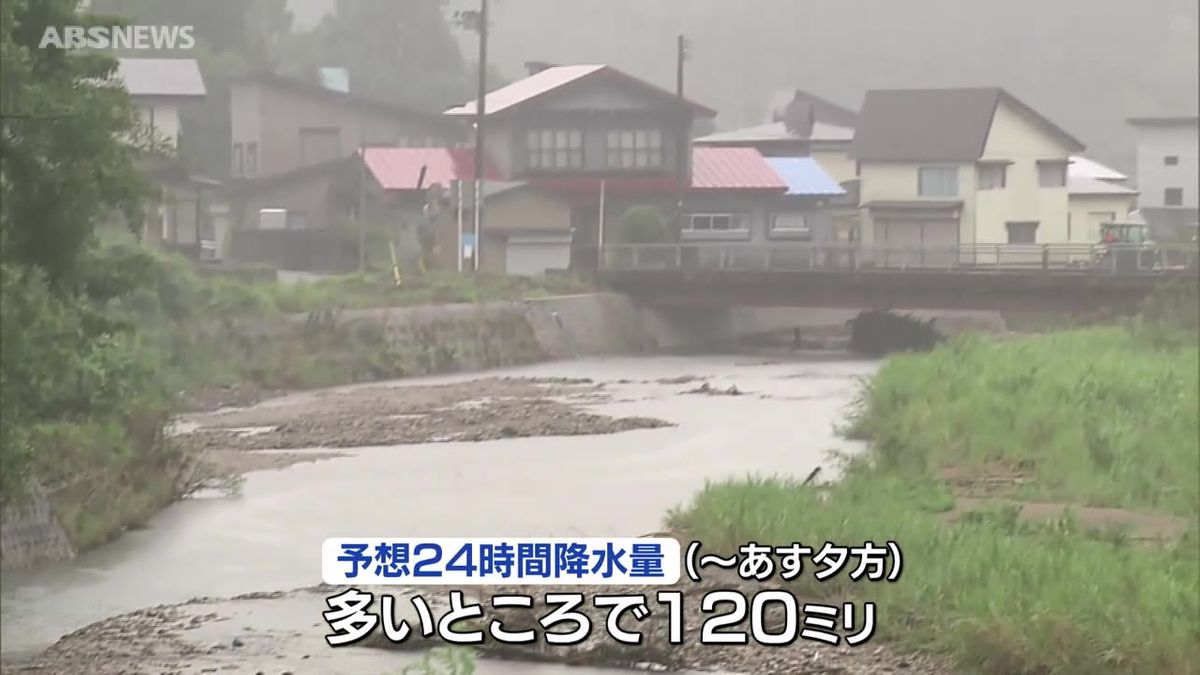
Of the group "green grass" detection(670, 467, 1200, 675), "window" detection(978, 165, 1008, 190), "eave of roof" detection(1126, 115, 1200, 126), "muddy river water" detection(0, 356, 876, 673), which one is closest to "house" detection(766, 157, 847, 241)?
"window" detection(978, 165, 1008, 190)

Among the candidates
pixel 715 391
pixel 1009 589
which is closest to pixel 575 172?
pixel 715 391

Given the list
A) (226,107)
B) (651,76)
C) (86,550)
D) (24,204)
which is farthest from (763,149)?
(24,204)

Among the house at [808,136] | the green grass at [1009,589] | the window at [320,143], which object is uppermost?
the house at [808,136]

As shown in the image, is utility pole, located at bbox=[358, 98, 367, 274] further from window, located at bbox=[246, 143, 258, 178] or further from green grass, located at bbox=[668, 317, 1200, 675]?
green grass, located at bbox=[668, 317, 1200, 675]

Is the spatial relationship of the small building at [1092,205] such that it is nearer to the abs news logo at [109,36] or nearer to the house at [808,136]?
the house at [808,136]

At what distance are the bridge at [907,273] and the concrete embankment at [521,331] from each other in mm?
849

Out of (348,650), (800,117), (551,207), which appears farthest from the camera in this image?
(551,207)

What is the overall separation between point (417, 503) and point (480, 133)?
6093 mm

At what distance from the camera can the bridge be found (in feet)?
61.8

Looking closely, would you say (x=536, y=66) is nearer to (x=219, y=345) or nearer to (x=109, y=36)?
(x=219, y=345)

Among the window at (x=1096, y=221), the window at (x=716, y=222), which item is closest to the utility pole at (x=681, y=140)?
the window at (x=716, y=222)

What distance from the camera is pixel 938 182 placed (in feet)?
60.5

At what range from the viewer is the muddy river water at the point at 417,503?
623cm

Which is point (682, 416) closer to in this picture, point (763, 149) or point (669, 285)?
point (763, 149)
